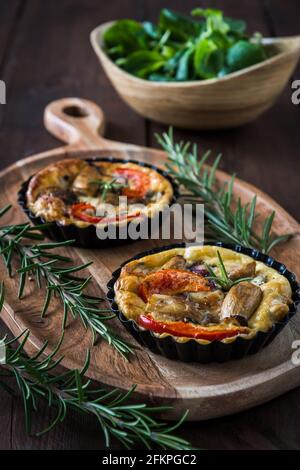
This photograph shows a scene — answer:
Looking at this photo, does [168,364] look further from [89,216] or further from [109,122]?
[109,122]

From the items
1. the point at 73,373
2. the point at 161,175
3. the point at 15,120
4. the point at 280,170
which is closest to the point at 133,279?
the point at 73,373

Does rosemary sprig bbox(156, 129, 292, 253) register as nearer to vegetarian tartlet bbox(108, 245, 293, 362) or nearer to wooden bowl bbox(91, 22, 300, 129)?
vegetarian tartlet bbox(108, 245, 293, 362)

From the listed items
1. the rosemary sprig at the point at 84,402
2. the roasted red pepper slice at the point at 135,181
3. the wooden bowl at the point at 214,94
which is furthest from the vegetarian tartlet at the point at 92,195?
the rosemary sprig at the point at 84,402

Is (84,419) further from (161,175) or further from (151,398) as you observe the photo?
(161,175)

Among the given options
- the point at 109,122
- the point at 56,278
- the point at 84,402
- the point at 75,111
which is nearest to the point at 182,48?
the point at 109,122

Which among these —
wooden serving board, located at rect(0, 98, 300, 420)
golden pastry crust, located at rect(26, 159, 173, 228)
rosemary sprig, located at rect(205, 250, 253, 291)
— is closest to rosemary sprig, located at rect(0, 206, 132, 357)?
wooden serving board, located at rect(0, 98, 300, 420)

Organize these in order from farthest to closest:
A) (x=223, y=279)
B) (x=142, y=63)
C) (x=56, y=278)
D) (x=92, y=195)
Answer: (x=142, y=63) → (x=92, y=195) → (x=56, y=278) → (x=223, y=279)
